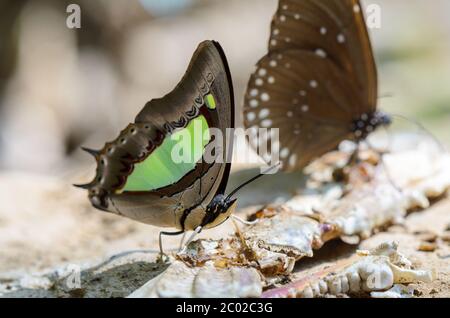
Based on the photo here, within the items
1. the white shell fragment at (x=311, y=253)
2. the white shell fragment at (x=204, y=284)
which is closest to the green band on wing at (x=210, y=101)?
the white shell fragment at (x=311, y=253)

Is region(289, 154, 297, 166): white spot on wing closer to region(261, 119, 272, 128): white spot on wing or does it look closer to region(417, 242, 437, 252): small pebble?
region(261, 119, 272, 128): white spot on wing

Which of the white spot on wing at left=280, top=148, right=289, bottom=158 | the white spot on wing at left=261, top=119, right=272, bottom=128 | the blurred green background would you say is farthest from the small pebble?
the blurred green background

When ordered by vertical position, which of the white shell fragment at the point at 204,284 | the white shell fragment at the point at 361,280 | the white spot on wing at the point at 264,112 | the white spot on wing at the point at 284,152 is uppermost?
the white spot on wing at the point at 264,112

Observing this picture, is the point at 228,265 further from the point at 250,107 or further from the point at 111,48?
the point at 111,48

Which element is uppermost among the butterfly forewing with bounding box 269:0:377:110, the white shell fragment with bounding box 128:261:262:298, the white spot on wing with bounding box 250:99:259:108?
the butterfly forewing with bounding box 269:0:377:110

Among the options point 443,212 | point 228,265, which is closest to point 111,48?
point 443,212

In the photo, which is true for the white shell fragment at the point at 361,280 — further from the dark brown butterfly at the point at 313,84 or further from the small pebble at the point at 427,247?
the dark brown butterfly at the point at 313,84
